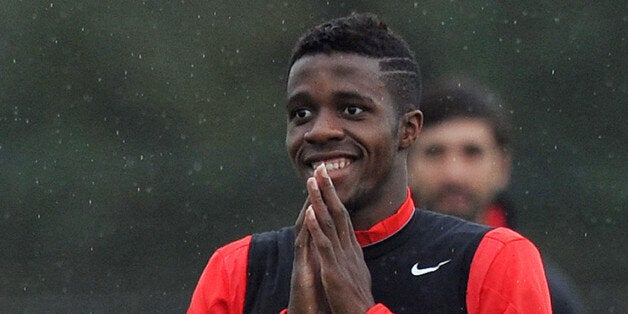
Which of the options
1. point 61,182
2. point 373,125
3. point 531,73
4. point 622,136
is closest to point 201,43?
point 61,182

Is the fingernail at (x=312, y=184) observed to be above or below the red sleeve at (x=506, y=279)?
above

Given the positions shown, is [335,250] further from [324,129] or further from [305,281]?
[324,129]

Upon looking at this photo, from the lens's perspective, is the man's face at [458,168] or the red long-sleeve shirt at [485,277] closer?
the red long-sleeve shirt at [485,277]

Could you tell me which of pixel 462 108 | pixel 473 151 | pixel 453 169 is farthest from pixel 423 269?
Answer: pixel 462 108

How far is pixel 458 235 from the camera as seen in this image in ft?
10.3

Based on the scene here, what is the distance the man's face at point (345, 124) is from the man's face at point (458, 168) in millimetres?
1075

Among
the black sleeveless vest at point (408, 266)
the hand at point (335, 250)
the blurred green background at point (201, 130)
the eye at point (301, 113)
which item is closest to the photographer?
the hand at point (335, 250)

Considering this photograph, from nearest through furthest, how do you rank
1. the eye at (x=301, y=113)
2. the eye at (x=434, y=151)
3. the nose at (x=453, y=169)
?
the eye at (x=301, y=113) → the nose at (x=453, y=169) → the eye at (x=434, y=151)

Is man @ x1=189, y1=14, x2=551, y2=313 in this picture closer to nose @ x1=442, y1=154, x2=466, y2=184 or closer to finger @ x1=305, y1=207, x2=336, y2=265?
finger @ x1=305, y1=207, x2=336, y2=265

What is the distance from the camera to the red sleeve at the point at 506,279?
2959 mm

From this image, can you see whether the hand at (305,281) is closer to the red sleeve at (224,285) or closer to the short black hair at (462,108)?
the red sleeve at (224,285)

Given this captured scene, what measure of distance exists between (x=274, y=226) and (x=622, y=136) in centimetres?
188

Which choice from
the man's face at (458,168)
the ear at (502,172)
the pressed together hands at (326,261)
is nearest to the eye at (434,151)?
the man's face at (458,168)

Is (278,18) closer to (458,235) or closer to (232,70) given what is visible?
(232,70)
